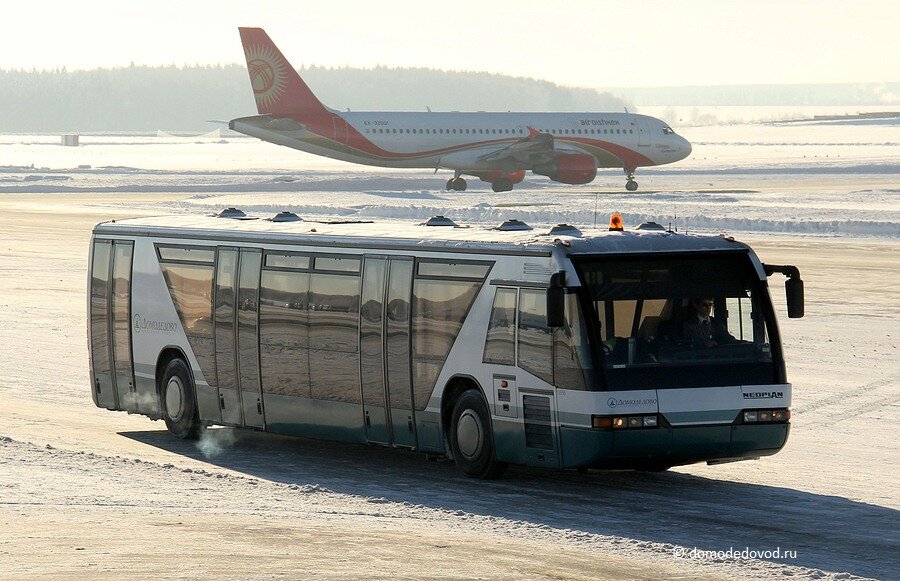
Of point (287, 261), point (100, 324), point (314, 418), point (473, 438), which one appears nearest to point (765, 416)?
point (473, 438)

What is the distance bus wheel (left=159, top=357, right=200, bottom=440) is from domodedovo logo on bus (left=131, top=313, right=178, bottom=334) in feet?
1.21

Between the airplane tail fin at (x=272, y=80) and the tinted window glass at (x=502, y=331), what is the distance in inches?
2356

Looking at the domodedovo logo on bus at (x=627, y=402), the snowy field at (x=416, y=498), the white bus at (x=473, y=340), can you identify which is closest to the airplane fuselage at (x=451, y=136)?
the snowy field at (x=416, y=498)

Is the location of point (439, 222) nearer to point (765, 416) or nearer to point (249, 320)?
point (249, 320)

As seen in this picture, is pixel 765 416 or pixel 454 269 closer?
pixel 765 416

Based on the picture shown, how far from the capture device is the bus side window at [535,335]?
46.7ft

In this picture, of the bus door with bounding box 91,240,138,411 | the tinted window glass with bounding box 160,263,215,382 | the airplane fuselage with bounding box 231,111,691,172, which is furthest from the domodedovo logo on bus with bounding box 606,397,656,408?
the airplane fuselage with bounding box 231,111,691,172

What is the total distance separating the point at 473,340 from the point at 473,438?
2.95 feet

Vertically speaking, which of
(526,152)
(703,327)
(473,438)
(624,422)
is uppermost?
(526,152)

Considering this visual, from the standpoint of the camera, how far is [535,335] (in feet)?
47.2

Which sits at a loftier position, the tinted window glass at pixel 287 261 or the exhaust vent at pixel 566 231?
the exhaust vent at pixel 566 231

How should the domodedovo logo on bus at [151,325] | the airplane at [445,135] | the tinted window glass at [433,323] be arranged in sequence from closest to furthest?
the tinted window glass at [433,323]
the domodedovo logo on bus at [151,325]
the airplane at [445,135]

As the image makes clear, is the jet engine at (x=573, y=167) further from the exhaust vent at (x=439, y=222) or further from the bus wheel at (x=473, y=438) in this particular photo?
the bus wheel at (x=473, y=438)

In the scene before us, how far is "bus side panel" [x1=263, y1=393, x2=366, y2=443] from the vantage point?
16.4 metres
